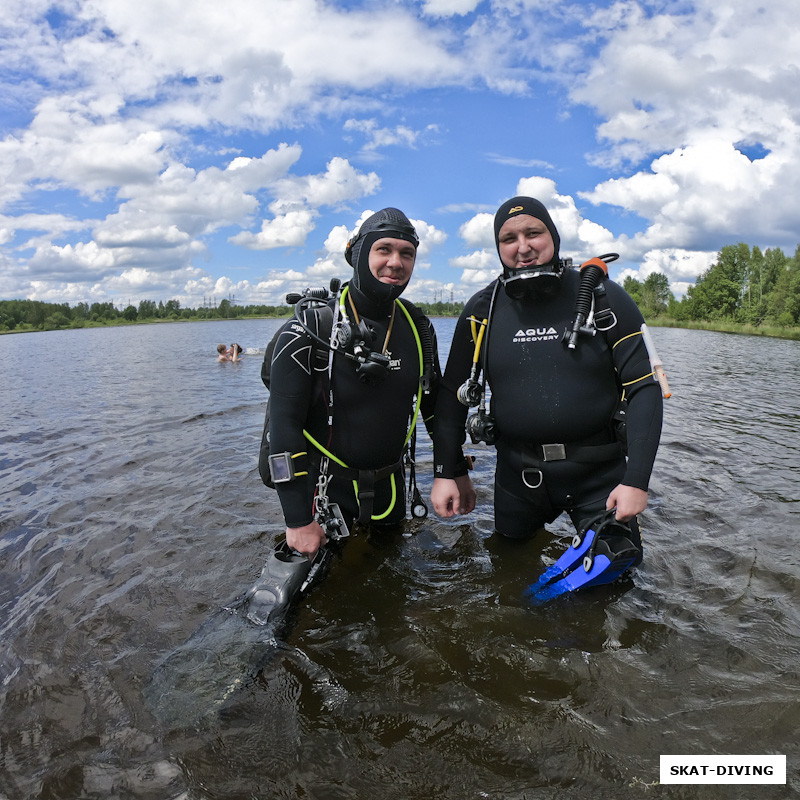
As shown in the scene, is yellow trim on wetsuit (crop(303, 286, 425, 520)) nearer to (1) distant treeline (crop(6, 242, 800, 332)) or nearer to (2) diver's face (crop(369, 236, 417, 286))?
(2) diver's face (crop(369, 236, 417, 286))

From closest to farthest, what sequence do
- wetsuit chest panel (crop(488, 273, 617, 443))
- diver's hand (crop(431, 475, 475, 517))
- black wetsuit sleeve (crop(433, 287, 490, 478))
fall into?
1. wetsuit chest panel (crop(488, 273, 617, 443))
2. black wetsuit sleeve (crop(433, 287, 490, 478))
3. diver's hand (crop(431, 475, 475, 517))

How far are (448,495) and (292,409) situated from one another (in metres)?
1.32

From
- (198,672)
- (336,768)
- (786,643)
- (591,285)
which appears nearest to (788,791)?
(786,643)

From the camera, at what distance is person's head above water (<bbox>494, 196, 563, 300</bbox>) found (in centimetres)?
327

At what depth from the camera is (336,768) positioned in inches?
94.5

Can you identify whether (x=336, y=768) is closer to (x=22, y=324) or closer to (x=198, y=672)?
(x=198, y=672)

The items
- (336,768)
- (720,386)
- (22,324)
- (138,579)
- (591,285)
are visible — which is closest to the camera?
(336,768)

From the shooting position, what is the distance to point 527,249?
3.28m

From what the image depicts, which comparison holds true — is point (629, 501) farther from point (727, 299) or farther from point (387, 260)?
point (727, 299)

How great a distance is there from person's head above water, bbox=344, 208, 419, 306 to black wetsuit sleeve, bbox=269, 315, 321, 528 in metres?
0.55

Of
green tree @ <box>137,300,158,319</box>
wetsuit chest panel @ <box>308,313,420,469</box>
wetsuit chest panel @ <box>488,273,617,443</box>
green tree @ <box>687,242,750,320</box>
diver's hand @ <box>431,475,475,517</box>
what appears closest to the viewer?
wetsuit chest panel @ <box>488,273,617,443</box>

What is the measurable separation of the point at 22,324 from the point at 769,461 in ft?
499

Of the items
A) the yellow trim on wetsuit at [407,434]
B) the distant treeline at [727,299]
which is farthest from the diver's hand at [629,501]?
the distant treeline at [727,299]

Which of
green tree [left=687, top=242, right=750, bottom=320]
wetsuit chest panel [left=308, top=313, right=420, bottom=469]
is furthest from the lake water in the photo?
green tree [left=687, top=242, right=750, bottom=320]
